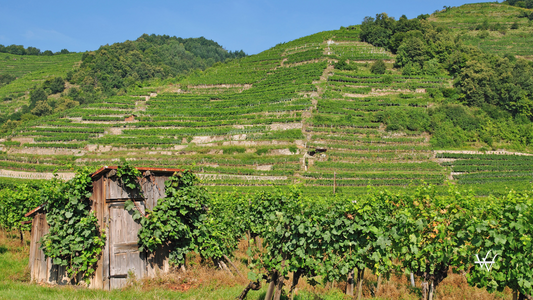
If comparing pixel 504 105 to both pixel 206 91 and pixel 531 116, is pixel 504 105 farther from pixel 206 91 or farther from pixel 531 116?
pixel 206 91

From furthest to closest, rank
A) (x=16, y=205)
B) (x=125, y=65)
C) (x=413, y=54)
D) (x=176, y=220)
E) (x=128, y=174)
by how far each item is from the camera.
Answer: (x=125, y=65), (x=413, y=54), (x=16, y=205), (x=176, y=220), (x=128, y=174)

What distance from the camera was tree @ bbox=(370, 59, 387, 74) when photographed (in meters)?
56.1

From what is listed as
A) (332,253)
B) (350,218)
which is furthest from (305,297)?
(350,218)

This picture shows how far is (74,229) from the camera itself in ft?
31.1

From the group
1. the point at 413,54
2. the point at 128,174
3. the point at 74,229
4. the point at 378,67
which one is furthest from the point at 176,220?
the point at 413,54

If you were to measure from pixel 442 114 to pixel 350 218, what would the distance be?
40.5 metres

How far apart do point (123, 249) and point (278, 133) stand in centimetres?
3125

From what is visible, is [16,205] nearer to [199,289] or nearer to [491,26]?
[199,289]

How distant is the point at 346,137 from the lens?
3919 centimetres

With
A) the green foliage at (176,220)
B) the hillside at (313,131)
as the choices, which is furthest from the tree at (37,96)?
the green foliage at (176,220)

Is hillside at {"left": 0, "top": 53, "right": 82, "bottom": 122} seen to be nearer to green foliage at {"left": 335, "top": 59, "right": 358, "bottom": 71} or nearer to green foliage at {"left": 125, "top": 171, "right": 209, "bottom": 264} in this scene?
green foliage at {"left": 335, "top": 59, "right": 358, "bottom": 71}

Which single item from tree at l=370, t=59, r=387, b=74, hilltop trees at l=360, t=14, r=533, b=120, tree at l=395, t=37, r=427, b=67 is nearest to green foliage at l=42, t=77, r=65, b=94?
hilltop trees at l=360, t=14, r=533, b=120

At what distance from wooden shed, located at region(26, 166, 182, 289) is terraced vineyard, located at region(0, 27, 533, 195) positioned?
2148cm

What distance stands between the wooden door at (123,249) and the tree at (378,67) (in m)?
52.1
